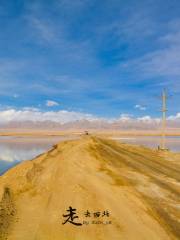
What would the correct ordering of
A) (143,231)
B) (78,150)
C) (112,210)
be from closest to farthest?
(143,231) < (112,210) < (78,150)

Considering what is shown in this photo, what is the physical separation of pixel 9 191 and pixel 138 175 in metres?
6.70

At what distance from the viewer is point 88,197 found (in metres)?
10.8

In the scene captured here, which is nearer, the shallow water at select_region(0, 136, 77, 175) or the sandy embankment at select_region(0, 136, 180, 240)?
the sandy embankment at select_region(0, 136, 180, 240)

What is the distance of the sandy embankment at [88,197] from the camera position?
909cm

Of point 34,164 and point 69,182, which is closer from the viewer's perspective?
point 69,182

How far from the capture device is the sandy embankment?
909 cm

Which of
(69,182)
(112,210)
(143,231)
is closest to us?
(143,231)

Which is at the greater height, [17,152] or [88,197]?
[88,197]

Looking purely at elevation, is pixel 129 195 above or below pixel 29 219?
above

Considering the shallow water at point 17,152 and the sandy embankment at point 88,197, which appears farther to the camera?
the shallow water at point 17,152

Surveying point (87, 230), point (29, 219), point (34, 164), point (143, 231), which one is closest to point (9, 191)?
point (34, 164)

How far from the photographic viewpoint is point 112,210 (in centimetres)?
995

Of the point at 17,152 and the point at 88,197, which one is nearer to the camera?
the point at 88,197

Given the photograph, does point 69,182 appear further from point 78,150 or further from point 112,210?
point 78,150
